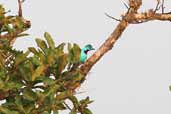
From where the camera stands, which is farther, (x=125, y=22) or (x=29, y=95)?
(x=125, y=22)

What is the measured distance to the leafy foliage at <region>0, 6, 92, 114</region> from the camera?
7.10 meters

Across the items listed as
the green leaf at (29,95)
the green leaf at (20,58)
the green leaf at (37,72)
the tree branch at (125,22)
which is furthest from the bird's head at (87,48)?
the green leaf at (29,95)

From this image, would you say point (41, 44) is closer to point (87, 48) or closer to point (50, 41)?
point (50, 41)

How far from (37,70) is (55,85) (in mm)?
350

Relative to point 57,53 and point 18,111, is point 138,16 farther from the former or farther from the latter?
point 18,111

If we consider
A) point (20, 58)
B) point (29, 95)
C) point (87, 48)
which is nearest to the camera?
point (29, 95)

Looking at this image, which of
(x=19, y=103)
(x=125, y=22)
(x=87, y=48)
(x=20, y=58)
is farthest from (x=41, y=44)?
(x=87, y=48)

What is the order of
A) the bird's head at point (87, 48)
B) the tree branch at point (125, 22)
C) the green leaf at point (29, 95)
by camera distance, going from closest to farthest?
the green leaf at point (29, 95) → the tree branch at point (125, 22) → the bird's head at point (87, 48)

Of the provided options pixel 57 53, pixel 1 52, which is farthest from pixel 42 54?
pixel 1 52

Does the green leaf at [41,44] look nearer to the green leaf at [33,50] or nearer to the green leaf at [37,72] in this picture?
the green leaf at [33,50]

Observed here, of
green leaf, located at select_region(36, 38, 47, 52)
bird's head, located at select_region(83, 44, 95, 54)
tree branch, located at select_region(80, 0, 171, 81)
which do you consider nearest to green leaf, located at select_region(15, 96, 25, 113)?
green leaf, located at select_region(36, 38, 47, 52)

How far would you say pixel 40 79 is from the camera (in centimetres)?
715

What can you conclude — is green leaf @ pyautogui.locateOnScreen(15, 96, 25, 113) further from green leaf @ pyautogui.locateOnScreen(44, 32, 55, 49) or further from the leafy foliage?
green leaf @ pyautogui.locateOnScreen(44, 32, 55, 49)

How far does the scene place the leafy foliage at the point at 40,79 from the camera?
23.3ft
